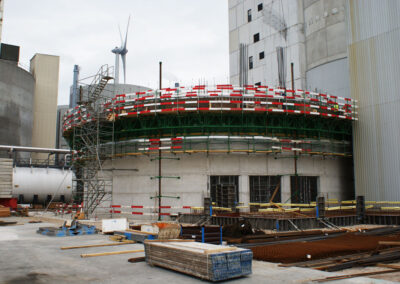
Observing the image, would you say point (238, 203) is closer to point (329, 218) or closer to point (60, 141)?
point (329, 218)

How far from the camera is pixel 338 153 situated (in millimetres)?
28875

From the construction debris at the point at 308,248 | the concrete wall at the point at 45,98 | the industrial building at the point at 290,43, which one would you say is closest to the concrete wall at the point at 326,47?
the industrial building at the point at 290,43

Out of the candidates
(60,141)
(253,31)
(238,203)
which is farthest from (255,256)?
(60,141)

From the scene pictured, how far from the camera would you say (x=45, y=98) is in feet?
211

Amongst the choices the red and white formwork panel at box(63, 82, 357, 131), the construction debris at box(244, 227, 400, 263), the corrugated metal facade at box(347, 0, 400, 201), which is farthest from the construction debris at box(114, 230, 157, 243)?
the corrugated metal facade at box(347, 0, 400, 201)

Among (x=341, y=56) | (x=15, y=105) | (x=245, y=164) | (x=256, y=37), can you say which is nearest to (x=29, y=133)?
(x=15, y=105)

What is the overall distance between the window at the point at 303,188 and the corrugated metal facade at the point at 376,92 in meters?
3.24

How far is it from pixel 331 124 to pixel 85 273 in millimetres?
23705

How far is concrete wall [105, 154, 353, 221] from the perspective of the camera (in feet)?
84.6

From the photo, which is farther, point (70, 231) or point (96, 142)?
point (96, 142)

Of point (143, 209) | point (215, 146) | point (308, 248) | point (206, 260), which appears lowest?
point (308, 248)

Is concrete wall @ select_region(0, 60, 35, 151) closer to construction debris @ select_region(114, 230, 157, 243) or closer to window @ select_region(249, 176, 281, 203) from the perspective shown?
window @ select_region(249, 176, 281, 203)

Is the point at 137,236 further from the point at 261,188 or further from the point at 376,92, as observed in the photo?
the point at 376,92

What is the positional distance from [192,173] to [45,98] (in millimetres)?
46980
